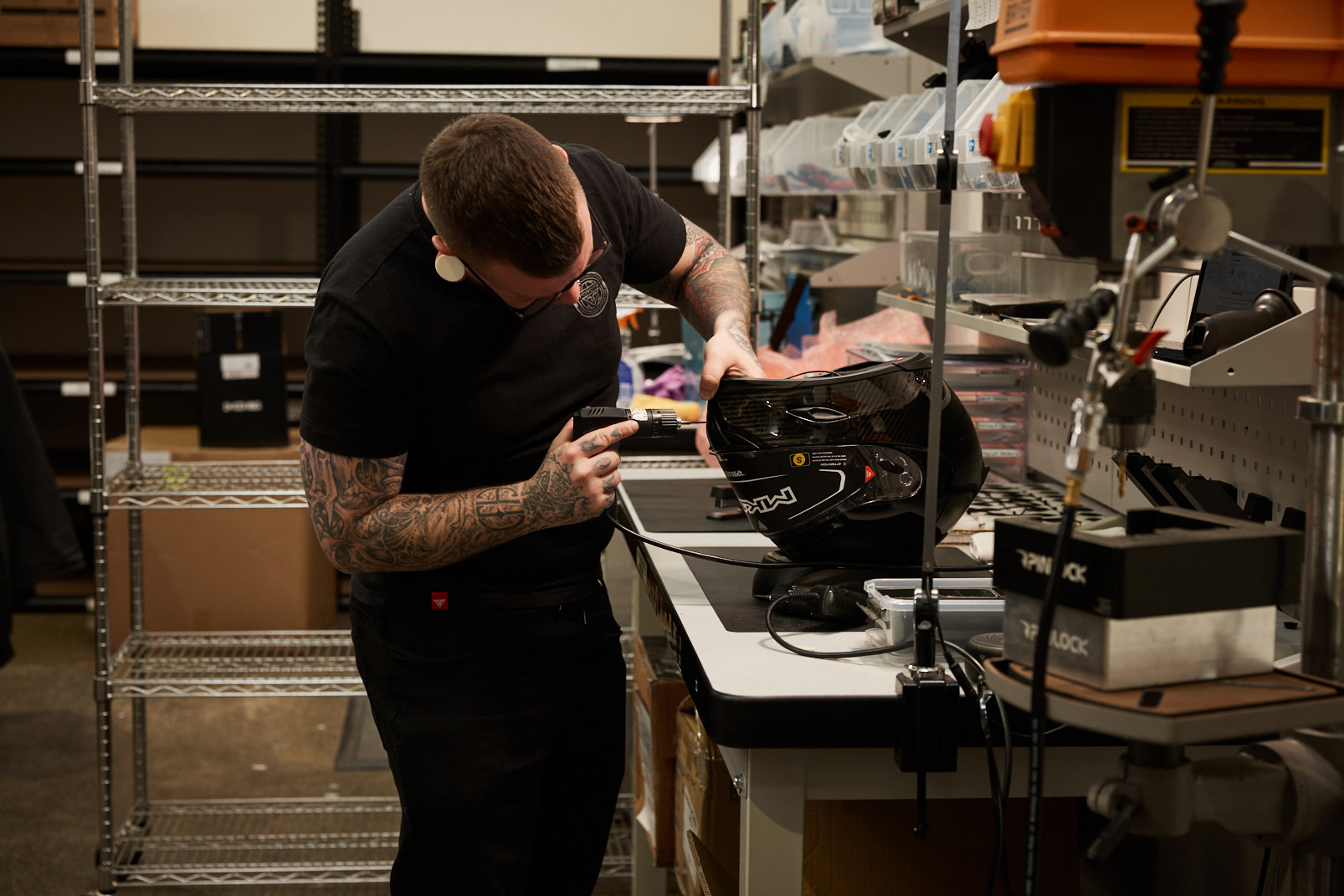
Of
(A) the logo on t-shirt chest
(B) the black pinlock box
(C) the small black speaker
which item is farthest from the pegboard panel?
(C) the small black speaker

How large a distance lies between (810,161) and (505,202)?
1.98m

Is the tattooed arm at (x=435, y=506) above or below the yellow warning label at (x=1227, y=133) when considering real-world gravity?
below

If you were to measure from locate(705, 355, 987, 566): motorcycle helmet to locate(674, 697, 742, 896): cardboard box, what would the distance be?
32cm

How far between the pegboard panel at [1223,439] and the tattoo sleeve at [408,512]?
2.46 ft

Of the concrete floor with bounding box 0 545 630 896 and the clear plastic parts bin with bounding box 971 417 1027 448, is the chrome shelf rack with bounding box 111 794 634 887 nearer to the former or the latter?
the concrete floor with bounding box 0 545 630 896

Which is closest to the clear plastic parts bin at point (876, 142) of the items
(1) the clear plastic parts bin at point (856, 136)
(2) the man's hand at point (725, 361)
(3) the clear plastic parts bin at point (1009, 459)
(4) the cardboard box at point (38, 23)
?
(1) the clear plastic parts bin at point (856, 136)

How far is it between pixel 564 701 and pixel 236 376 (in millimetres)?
2518

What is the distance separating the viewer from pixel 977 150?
5.62 feet

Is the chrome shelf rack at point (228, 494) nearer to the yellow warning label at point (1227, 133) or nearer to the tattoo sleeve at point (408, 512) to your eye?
the tattoo sleeve at point (408, 512)

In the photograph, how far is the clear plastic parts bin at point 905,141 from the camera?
2.12 metres

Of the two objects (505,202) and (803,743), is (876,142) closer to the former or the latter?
(505,202)

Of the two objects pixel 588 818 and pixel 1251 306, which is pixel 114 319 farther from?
pixel 1251 306

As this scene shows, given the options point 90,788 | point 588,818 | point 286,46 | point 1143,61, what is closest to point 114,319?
point 286,46

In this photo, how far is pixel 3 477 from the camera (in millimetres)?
3211
